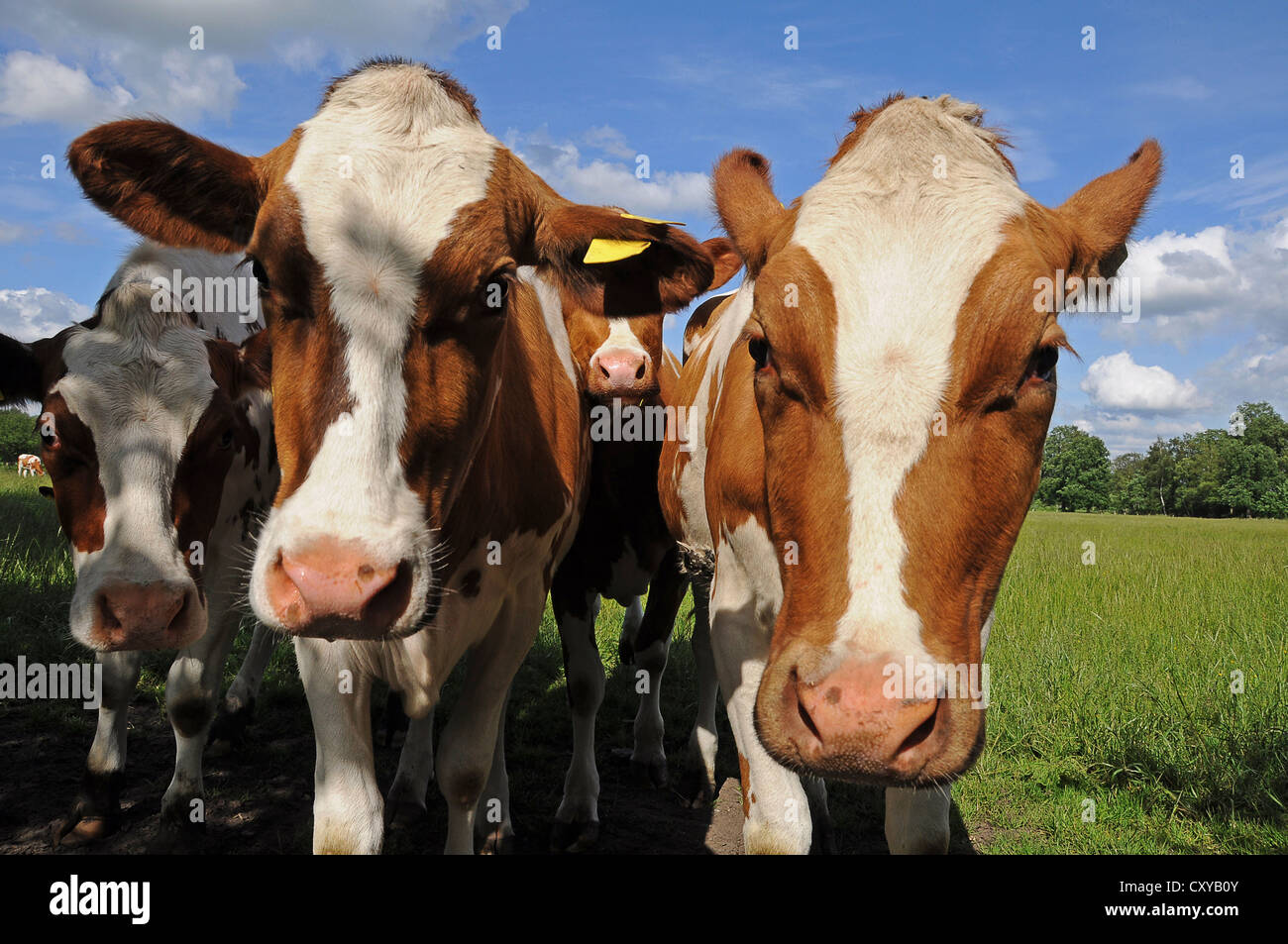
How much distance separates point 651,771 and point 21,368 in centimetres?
435

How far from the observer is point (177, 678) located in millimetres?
4410

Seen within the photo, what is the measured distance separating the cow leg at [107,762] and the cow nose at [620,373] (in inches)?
116

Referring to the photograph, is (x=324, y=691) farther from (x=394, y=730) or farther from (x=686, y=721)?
(x=686, y=721)

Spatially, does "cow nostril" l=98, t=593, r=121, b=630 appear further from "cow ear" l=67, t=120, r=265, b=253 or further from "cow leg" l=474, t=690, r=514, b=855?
"cow leg" l=474, t=690, r=514, b=855

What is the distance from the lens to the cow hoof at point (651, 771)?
5.62 meters

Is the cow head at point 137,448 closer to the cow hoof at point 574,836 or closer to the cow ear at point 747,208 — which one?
the cow hoof at point 574,836

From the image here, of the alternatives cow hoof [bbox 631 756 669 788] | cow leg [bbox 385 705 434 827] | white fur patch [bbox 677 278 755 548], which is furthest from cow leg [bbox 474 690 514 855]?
white fur patch [bbox 677 278 755 548]

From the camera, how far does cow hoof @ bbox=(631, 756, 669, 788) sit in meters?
5.62

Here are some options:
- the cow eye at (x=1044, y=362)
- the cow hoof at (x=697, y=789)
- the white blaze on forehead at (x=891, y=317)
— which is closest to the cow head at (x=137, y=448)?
the white blaze on forehead at (x=891, y=317)

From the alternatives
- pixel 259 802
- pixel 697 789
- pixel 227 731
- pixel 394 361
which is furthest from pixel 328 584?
pixel 227 731

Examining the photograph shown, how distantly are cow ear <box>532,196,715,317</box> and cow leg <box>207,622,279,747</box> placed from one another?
370 centimetres

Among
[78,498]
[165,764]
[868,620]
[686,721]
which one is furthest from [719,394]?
[165,764]

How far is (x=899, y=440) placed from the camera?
2.08 meters
